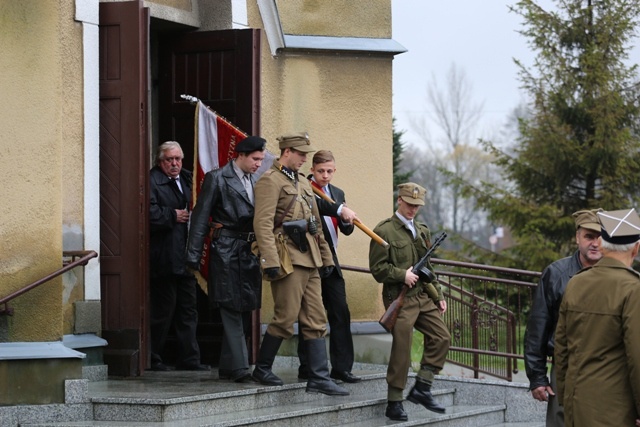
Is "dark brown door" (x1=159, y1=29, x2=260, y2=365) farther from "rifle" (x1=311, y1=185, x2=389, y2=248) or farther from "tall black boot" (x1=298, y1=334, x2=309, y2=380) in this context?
"rifle" (x1=311, y1=185, x2=389, y2=248)

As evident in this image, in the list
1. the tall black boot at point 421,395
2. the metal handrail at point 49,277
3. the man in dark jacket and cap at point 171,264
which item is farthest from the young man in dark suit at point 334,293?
the metal handrail at point 49,277

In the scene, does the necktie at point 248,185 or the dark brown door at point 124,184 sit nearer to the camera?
the necktie at point 248,185


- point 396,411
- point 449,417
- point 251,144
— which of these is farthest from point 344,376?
point 251,144

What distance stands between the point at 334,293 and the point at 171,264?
1330mm

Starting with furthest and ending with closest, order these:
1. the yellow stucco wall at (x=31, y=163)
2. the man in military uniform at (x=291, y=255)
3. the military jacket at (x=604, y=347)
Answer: the man in military uniform at (x=291, y=255) → the yellow stucco wall at (x=31, y=163) → the military jacket at (x=604, y=347)

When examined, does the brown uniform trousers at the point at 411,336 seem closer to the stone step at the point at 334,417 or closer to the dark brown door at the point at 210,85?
the stone step at the point at 334,417

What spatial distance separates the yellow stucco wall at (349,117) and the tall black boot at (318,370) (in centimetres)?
251

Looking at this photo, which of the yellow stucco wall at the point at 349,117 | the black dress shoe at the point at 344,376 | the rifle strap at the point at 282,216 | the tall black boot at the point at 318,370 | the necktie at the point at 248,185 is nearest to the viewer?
the rifle strap at the point at 282,216

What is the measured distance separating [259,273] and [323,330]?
25.8 inches

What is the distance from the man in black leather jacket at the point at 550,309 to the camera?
7445 millimetres

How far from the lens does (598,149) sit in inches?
824

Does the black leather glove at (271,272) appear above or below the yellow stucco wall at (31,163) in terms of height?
below

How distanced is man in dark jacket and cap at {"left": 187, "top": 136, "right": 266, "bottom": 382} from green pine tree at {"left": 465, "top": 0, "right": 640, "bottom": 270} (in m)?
12.1

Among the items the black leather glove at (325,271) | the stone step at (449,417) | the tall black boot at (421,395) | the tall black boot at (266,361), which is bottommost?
the stone step at (449,417)
